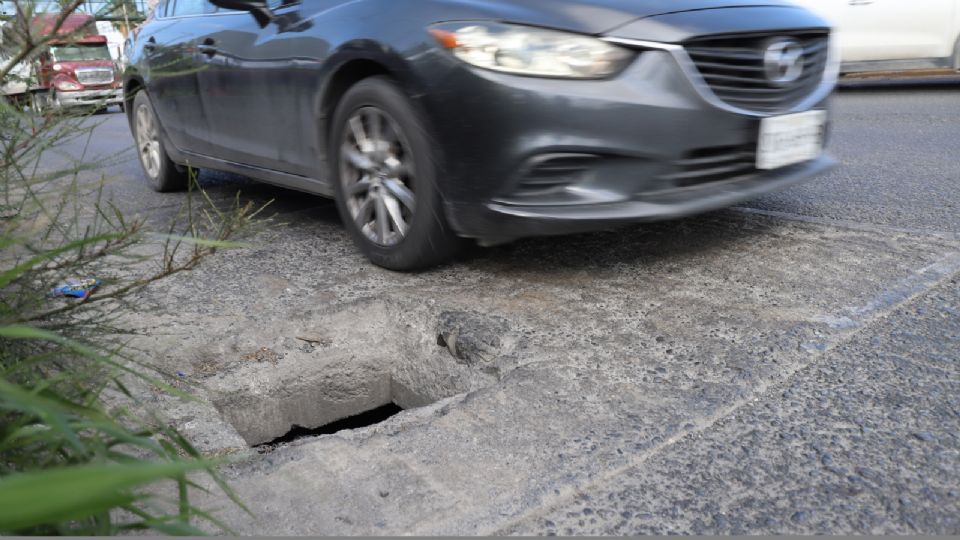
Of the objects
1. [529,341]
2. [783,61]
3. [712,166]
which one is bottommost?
[529,341]

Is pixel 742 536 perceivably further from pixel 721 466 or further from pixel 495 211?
pixel 495 211

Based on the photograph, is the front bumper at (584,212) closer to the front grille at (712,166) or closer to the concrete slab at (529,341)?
the front grille at (712,166)

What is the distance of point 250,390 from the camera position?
2752mm

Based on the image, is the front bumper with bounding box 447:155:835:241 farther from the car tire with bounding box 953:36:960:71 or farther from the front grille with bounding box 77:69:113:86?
the car tire with bounding box 953:36:960:71

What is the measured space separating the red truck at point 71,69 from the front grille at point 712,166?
1.79 meters

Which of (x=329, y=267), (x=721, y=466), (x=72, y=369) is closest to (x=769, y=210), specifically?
(x=329, y=267)

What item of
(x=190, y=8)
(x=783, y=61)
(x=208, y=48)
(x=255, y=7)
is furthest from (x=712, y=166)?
(x=190, y=8)

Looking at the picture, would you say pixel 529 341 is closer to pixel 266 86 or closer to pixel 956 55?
pixel 266 86

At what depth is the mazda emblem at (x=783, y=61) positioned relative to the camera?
3.10 m

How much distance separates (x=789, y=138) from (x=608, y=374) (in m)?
1.41

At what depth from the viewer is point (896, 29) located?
892 centimetres

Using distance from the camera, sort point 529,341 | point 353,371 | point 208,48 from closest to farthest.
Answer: point 529,341 → point 353,371 → point 208,48

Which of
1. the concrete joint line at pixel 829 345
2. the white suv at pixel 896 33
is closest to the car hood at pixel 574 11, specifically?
the concrete joint line at pixel 829 345

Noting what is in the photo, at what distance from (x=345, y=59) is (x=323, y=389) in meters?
1.33
